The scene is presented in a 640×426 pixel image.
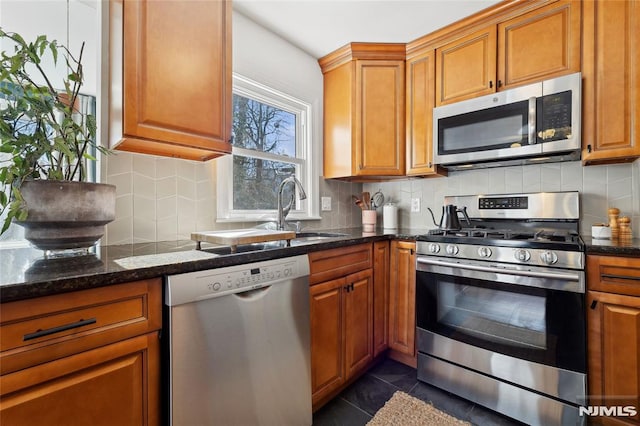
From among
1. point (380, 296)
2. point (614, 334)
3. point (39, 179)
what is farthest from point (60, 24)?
point (614, 334)

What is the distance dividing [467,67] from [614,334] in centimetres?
178

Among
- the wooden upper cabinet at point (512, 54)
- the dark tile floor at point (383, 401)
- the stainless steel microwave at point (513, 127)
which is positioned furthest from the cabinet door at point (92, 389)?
the wooden upper cabinet at point (512, 54)

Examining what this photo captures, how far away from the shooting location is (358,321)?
6.01ft

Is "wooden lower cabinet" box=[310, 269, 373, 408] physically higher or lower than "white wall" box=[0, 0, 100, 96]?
lower

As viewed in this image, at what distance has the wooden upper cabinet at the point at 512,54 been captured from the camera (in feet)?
5.58

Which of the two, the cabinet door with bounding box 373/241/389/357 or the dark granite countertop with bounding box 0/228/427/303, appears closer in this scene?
the dark granite countertop with bounding box 0/228/427/303

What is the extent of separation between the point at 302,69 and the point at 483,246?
1920mm

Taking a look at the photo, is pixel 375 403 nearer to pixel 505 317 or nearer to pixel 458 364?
pixel 458 364

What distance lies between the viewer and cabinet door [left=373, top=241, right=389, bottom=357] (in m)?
Result: 2.00

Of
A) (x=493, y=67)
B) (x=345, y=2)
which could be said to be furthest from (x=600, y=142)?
(x=345, y=2)

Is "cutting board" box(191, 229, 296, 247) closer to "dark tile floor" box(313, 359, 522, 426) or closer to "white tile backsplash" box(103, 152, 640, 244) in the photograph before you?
"white tile backsplash" box(103, 152, 640, 244)

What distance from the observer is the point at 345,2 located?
6.03ft

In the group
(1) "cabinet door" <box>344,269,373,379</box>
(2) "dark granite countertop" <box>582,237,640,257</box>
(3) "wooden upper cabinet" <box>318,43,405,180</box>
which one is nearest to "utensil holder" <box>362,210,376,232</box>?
(3) "wooden upper cabinet" <box>318,43,405,180</box>

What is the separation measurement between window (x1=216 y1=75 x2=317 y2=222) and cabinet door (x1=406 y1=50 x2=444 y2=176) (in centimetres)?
84
